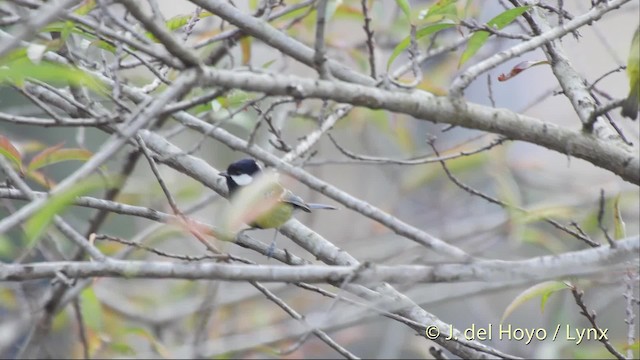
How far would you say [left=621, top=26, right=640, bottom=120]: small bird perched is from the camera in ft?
6.04

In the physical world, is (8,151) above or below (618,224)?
below

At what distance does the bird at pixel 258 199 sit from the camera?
176 centimetres

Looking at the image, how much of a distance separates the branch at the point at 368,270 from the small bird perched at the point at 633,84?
1.21ft

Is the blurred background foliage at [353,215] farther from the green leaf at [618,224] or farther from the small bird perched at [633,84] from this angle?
the small bird perched at [633,84]

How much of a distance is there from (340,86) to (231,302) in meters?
2.59

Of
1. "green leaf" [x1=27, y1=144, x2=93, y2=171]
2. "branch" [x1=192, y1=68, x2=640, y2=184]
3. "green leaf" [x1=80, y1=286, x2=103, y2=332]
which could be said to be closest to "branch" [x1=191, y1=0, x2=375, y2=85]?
"branch" [x1=192, y1=68, x2=640, y2=184]

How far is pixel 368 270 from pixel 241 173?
1.34m

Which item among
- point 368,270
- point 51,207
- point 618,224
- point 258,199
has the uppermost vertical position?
point 618,224

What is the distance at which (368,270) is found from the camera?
1.60m

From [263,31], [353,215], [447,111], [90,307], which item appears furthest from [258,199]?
[353,215]

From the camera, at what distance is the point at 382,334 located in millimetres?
5637

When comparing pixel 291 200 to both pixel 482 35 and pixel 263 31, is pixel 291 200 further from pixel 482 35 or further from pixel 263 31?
pixel 263 31

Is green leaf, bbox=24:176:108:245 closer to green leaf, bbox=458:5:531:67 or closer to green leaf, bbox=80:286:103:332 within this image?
green leaf, bbox=458:5:531:67

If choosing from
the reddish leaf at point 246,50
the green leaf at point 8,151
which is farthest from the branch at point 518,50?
the reddish leaf at point 246,50
